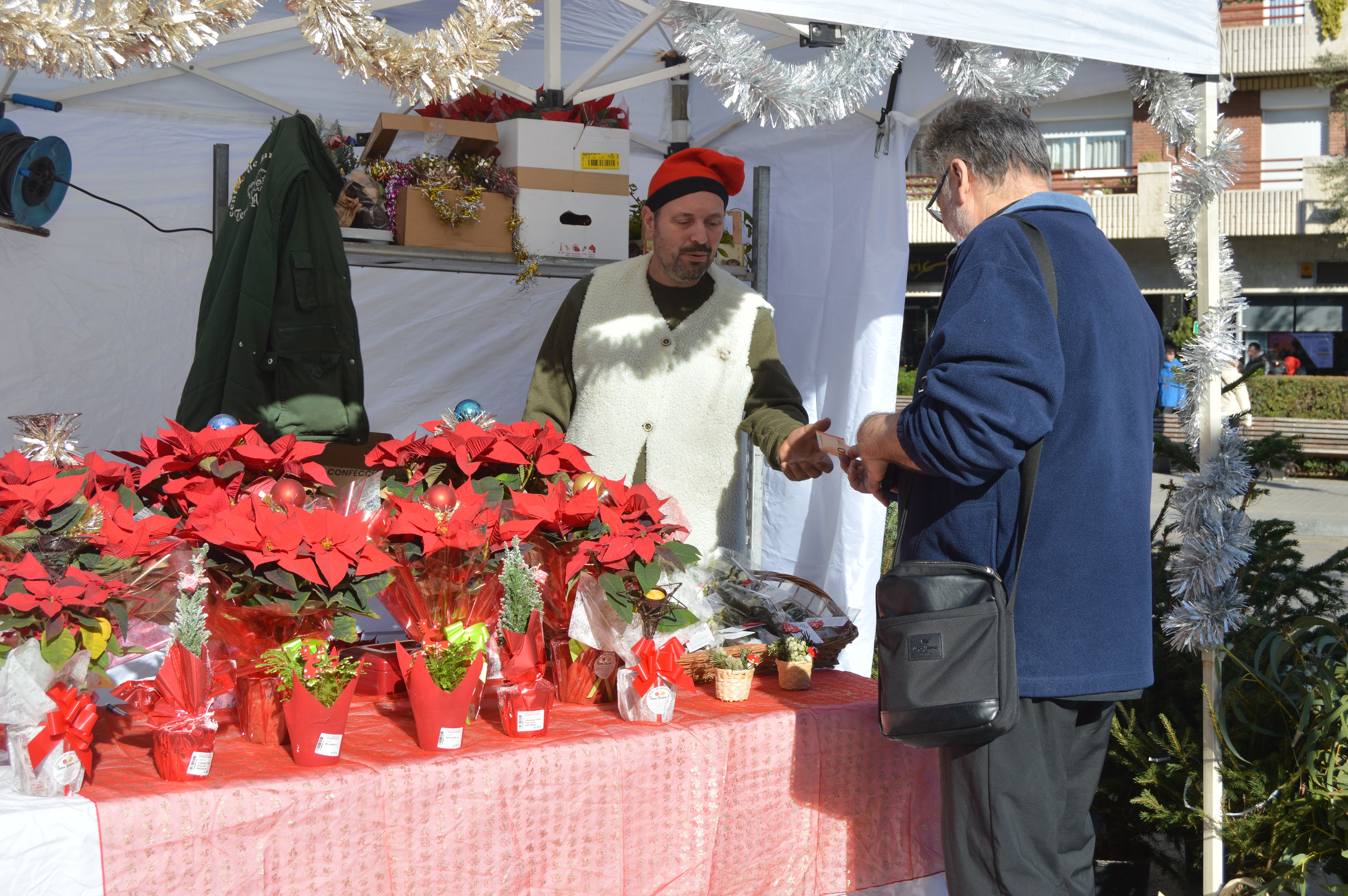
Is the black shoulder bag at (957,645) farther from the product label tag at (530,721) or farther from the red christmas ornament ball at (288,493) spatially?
the red christmas ornament ball at (288,493)

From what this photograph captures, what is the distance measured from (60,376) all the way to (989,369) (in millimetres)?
3690

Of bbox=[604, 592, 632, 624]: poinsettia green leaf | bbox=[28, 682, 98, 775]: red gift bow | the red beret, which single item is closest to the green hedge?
the red beret

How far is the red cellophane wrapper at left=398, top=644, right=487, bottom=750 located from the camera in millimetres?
1614

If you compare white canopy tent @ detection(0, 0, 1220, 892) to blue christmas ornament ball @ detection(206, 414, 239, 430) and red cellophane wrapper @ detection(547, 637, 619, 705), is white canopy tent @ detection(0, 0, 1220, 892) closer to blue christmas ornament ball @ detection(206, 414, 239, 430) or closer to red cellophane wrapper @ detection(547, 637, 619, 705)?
blue christmas ornament ball @ detection(206, 414, 239, 430)

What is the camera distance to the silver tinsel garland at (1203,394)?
2105 millimetres

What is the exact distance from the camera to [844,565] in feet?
12.4

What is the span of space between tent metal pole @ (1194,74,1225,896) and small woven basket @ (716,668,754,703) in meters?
0.99

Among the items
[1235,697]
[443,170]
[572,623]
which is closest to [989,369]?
[572,623]

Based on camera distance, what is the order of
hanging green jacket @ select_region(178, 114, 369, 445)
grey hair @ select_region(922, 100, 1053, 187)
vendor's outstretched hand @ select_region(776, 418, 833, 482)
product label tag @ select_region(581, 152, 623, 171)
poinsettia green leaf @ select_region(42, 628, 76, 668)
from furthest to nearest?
product label tag @ select_region(581, 152, 623, 171), hanging green jacket @ select_region(178, 114, 369, 445), vendor's outstretched hand @ select_region(776, 418, 833, 482), grey hair @ select_region(922, 100, 1053, 187), poinsettia green leaf @ select_region(42, 628, 76, 668)

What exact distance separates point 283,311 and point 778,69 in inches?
65.8

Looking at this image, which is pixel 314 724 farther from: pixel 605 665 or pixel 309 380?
pixel 309 380

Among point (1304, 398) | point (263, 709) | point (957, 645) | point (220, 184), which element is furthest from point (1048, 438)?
point (1304, 398)

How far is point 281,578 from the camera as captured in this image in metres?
1.51

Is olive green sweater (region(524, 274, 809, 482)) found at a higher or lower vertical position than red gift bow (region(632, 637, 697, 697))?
higher
